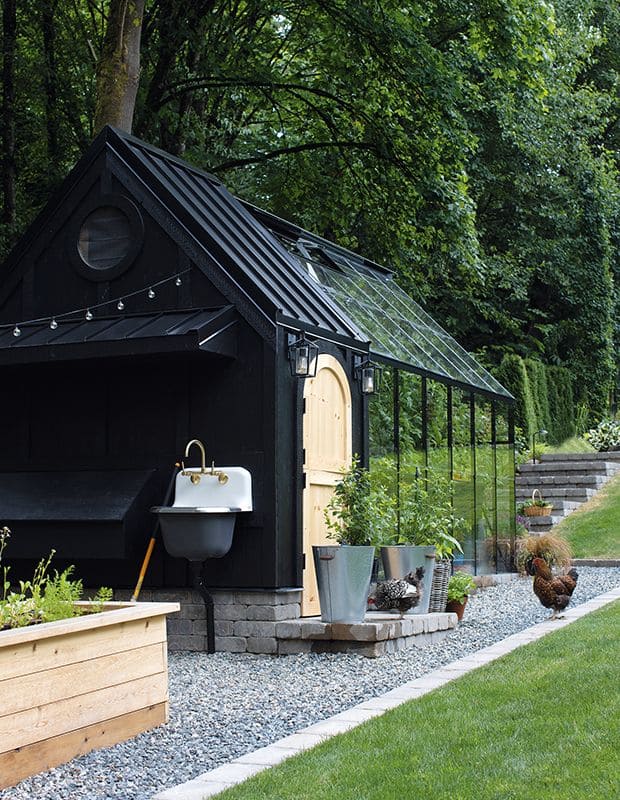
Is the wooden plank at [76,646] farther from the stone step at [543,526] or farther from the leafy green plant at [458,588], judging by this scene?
the stone step at [543,526]

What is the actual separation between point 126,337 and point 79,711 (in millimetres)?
4230

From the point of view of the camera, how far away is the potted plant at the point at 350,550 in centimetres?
906

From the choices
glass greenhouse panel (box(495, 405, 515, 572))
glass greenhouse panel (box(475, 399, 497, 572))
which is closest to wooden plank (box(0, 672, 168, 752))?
glass greenhouse panel (box(475, 399, 497, 572))

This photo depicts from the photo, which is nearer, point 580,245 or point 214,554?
point 214,554

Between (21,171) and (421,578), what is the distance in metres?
11.4

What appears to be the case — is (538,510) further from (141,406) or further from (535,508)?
(141,406)

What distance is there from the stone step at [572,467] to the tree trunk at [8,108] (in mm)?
11618

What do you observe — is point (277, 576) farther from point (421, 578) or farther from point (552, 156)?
point (552, 156)

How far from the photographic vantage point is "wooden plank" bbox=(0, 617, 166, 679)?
198 inches

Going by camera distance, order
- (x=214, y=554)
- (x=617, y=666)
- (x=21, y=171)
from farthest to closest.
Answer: (x=21, y=171)
(x=214, y=554)
(x=617, y=666)

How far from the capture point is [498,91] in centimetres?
1939

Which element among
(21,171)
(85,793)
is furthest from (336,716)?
(21,171)

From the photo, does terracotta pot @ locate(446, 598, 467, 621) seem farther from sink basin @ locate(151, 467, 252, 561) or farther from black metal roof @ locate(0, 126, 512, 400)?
sink basin @ locate(151, 467, 252, 561)

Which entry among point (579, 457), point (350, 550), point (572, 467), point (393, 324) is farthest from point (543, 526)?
point (350, 550)
